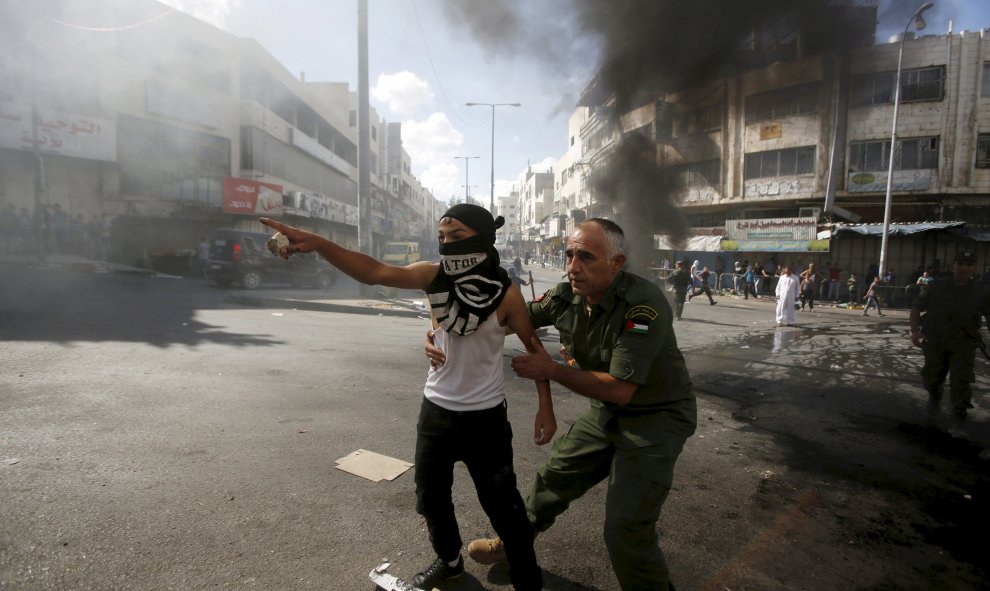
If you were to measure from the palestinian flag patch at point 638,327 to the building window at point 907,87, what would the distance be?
21.5 m

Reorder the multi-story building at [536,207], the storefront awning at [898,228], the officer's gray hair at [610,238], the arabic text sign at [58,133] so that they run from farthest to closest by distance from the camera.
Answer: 1. the multi-story building at [536,207]
2. the storefront awning at [898,228]
3. the arabic text sign at [58,133]
4. the officer's gray hair at [610,238]

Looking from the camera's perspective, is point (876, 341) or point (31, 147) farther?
point (31, 147)

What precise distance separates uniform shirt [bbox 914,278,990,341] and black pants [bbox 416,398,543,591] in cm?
421

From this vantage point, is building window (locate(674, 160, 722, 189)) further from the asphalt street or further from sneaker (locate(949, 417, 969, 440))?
sneaker (locate(949, 417, 969, 440))

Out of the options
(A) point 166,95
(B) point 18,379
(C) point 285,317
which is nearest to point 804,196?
(C) point 285,317

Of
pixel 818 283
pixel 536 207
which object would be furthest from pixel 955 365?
pixel 536 207

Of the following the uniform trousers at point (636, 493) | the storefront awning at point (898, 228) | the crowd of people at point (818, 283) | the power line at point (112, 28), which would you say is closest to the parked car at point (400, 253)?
the crowd of people at point (818, 283)

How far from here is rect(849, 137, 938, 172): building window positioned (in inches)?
721

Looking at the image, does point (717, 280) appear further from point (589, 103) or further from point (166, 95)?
point (166, 95)

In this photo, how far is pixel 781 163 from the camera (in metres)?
19.9

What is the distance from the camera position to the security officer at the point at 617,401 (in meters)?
1.79

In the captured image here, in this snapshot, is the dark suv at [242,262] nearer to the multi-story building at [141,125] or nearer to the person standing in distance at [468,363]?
the multi-story building at [141,125]

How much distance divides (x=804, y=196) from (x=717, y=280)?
4.41m

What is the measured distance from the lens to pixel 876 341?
9359 millimetres
